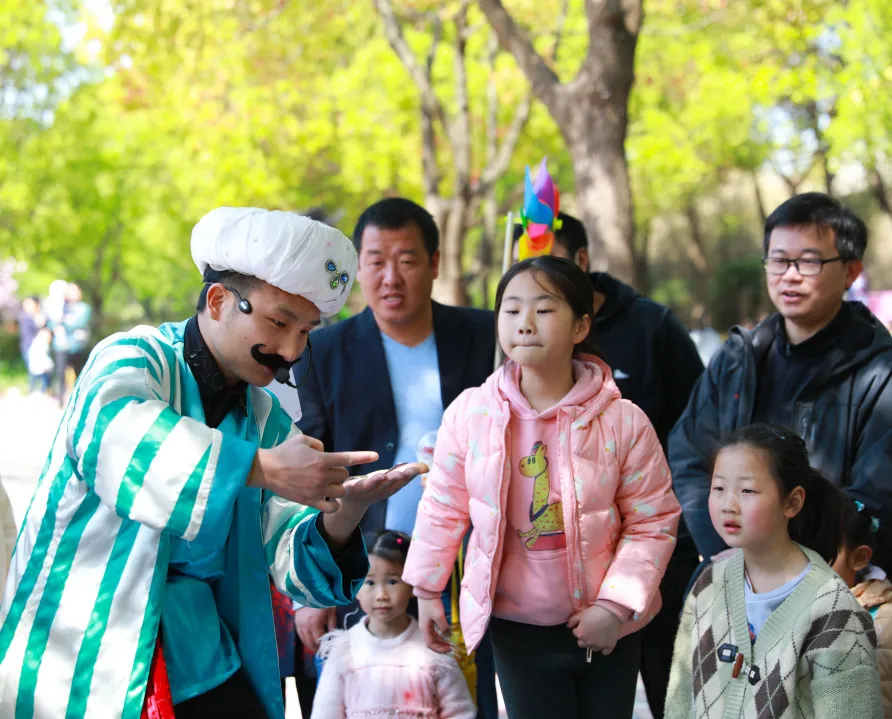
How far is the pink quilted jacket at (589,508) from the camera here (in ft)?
11.0

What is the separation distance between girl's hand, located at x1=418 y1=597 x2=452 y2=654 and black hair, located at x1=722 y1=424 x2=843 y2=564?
1029 mm

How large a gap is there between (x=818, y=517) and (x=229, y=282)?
1.85 metres

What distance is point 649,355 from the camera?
4520 millimetres

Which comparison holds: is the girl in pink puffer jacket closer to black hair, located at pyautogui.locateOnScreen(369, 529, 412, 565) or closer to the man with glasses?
the man with glasses

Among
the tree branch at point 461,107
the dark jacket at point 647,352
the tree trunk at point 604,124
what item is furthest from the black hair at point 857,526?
the tree branch at point 461,107

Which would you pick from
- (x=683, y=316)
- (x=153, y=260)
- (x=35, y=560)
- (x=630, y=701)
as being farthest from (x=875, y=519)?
(x=683, y=316)

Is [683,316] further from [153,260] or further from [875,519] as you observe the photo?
[875,519]

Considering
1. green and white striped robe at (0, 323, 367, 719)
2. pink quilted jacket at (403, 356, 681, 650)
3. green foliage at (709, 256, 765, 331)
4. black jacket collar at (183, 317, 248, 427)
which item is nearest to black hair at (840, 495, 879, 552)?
pink quilted jacket at (403, 356, 681, 650)

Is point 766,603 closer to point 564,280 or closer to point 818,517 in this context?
point 818,517

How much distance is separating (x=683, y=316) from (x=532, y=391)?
39.6 m

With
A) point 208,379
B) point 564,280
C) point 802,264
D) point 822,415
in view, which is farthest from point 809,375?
point 208,379

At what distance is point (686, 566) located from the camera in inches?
177

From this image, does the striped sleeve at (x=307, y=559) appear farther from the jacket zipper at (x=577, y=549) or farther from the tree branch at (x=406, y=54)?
the tree branch at (x=406, y=54)

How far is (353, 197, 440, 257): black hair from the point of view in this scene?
4.34 meters
